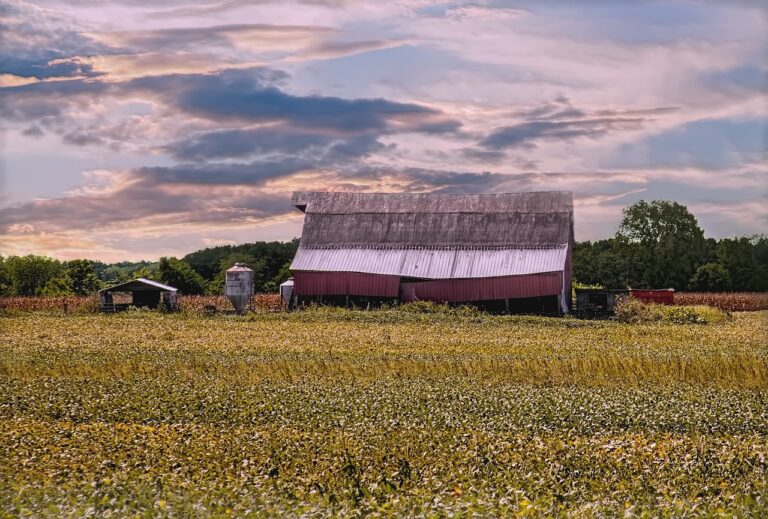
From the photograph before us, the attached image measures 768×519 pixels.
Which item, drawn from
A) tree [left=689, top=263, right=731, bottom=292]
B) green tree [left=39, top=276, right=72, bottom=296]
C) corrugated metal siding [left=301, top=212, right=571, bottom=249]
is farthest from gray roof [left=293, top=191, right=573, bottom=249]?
green tree [left=39, top=276, right=72, bottom=296]

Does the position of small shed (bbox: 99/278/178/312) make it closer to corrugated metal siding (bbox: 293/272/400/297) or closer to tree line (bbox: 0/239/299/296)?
corrugated metal siding (bbox: 293/272/400/297)

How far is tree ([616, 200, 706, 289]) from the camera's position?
305 ft

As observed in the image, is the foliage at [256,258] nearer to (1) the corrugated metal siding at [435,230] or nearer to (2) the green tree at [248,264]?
(2) the green tree at [248,264]

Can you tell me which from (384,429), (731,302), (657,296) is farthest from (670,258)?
(384,429)

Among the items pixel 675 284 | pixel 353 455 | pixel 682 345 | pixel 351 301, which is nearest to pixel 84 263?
pixel 351 301

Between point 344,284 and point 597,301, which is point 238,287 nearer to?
point 344,284

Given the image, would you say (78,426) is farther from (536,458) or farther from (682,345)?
(682,345)

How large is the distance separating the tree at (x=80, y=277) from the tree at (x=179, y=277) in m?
10.5

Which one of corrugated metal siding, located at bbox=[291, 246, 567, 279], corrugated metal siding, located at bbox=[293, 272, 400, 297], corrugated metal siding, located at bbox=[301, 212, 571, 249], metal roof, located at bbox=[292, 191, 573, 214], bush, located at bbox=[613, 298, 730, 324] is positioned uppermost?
metal roof, located at bbox=[292, 191, 573, 214]

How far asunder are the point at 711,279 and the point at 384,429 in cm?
7771

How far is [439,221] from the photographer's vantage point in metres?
60.5

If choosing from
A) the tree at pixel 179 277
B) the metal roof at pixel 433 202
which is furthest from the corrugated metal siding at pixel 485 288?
the tree at pixel 179 277

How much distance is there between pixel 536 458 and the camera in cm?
1555

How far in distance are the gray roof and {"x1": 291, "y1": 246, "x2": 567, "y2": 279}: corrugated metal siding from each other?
2.00ft
